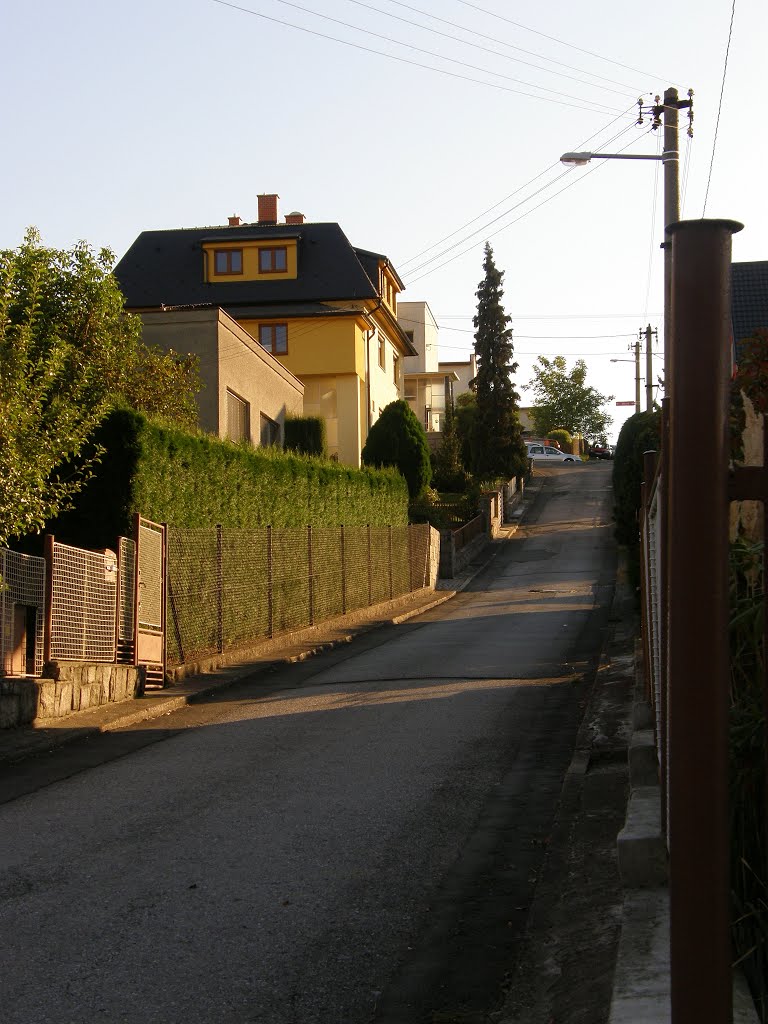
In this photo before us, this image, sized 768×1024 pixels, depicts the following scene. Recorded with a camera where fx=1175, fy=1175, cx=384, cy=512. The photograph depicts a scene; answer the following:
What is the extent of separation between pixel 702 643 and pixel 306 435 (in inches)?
1397

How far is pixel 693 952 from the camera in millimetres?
2309

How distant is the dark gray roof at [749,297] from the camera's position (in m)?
32.2

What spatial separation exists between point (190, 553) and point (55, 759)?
6.57 m

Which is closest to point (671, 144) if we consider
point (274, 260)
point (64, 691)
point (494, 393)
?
point (64, 691)

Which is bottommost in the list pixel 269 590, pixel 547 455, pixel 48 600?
pixel 269 590

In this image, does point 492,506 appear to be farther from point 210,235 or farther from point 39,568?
point 39,568

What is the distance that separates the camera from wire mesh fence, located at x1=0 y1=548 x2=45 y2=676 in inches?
451

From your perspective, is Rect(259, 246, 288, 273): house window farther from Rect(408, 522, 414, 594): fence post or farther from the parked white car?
the parked white car

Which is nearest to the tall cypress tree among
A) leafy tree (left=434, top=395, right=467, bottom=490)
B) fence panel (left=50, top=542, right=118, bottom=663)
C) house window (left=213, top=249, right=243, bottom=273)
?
leafy tree (left=434, top=395, right=467, bottom=490)

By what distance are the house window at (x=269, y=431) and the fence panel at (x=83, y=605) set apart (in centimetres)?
1634

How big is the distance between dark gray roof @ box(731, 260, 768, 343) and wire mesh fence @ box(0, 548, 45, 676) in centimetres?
2370

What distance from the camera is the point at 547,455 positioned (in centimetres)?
8794

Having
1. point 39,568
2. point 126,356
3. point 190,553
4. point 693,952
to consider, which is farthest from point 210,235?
point 693,952

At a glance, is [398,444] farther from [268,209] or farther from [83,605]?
[83,605]
